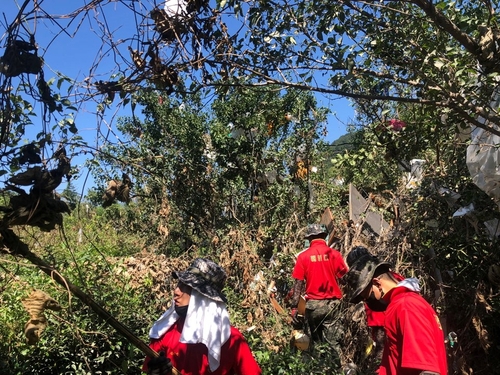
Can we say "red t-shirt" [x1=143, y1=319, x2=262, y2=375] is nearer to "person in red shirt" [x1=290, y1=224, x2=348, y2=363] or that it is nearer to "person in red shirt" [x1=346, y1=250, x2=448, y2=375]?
"person in red shirt" [x1=346, y1=250, x2=448, y2=375]

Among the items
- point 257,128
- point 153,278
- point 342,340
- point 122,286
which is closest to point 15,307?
point 122,286

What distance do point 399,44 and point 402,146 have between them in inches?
49.2

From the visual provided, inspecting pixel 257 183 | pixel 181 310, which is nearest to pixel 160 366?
pixel 181 310

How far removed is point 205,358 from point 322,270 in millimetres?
3074

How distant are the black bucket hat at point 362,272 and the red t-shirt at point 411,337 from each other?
0.16m

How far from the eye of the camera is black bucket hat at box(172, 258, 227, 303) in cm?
257

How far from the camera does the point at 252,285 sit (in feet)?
18.6

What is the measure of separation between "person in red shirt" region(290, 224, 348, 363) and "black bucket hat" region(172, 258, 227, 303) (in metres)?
2.80

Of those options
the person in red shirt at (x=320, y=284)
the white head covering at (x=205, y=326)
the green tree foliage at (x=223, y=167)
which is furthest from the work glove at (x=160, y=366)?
the green tree foliage at (x=223, y=167)

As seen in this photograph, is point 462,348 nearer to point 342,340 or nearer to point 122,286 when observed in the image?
point 342,340

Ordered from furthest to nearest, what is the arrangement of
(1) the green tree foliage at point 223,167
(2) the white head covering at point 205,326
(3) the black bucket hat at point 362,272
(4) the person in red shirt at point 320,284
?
(1) the green tree foliage at point 223,167
(4) the person in red shirt at point 320,284
(3) the black bucket hat at point 362,272
(2) the white head covering at point 205,326

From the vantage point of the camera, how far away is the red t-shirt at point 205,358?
244 cm

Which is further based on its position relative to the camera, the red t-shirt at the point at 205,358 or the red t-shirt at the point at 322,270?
the red t-shirt at the point at 322,270

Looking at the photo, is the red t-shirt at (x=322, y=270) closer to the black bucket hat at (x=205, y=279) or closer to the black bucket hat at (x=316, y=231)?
the black bucket hat at (x=316, y=231)
